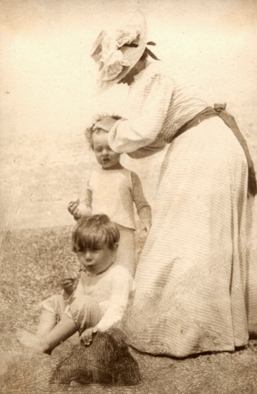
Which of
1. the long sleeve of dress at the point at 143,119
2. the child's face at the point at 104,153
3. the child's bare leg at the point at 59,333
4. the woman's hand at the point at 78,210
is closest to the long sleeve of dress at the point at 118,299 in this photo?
the child's bare leg at the point at 59,333

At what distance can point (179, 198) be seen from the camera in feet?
13.8

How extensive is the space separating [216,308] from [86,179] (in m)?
1.16

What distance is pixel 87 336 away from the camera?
3.97m

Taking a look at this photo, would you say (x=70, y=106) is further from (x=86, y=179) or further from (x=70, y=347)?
(x=70, y=347)

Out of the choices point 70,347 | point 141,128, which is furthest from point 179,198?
point 70,347

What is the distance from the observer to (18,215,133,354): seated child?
13.3ft

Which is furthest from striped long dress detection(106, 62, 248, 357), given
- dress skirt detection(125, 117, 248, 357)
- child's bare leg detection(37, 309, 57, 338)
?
child's bare leg detection(37, 309, 57, 338)

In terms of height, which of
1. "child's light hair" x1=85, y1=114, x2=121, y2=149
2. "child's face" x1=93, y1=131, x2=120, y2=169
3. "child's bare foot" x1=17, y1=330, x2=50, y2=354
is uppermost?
"child's light hair" x1=85, y1=114, x2=121, y2=149

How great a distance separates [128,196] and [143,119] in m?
0.49

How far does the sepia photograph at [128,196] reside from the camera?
13.1 ft

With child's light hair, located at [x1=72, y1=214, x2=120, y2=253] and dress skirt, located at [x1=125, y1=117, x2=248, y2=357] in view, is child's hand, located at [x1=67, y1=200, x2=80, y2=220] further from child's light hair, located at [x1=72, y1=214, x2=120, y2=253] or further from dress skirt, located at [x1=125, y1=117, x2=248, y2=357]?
dress skirt, located at [x1=125, y1=117, x2=248, y2=357]

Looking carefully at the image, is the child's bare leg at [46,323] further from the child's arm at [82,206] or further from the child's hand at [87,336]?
the child's arm at [82,206]

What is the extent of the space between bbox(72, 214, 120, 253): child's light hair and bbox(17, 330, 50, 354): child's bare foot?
22.7 inches

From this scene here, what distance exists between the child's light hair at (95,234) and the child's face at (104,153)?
13.6 inches
